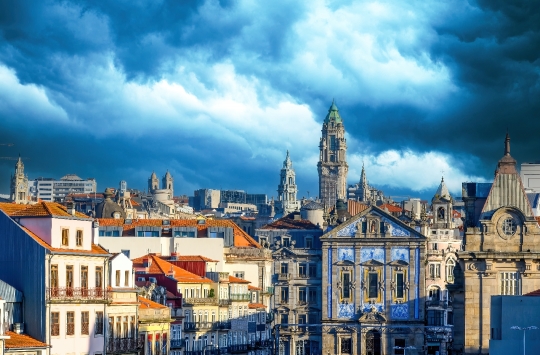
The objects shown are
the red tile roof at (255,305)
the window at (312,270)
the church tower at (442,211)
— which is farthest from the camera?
the church tower at (442,211)

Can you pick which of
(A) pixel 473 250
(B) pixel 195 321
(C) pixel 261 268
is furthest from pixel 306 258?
(A) pixel 473 250

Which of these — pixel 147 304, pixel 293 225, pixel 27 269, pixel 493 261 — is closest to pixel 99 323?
pixel 27 269

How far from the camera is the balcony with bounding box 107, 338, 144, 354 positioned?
88.6 m

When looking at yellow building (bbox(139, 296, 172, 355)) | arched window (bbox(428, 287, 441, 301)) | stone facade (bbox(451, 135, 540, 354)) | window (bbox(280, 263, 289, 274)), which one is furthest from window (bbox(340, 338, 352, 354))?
yellow building (bbox(139, 296, 172, 355))

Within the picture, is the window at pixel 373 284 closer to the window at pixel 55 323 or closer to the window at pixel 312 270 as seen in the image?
the window at pixel 312 270

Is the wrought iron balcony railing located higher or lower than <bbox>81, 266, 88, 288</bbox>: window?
lower

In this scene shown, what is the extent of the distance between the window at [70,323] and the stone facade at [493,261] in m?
34.7

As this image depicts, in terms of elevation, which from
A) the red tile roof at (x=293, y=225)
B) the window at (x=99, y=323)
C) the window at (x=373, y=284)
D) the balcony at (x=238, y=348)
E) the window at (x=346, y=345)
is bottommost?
the window at (x=346, y=345)

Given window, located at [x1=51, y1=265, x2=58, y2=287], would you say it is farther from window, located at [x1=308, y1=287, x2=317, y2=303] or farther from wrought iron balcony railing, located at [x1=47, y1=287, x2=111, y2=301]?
window, located at [x1=308, y1=287, x2=317, y2=303]

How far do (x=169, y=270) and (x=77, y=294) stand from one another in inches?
1595

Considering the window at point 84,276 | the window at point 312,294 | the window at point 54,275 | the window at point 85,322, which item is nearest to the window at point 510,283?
the window at point 84,276

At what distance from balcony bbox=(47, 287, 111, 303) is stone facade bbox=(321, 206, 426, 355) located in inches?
2693

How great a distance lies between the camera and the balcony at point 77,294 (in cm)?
8231

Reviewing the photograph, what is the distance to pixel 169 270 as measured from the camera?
12519 centimetres
